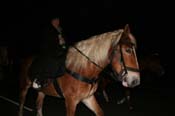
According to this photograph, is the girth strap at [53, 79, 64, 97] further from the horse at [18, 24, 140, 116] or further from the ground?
the ground

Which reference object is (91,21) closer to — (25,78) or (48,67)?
(25,78)

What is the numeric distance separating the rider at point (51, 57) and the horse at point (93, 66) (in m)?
0.15

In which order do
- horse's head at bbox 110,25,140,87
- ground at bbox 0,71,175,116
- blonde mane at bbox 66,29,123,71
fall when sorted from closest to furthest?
1. horse's head at bbox 110,25,140,87
2. blonde mane at bbox 66,29,123,71
3. ground at bbox 0,71,175,116

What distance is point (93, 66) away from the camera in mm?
8859

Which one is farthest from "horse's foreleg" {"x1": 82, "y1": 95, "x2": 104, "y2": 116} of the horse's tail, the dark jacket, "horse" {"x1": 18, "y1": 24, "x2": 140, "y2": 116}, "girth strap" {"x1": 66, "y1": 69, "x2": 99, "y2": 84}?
the horse's tail

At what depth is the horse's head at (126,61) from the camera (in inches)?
316

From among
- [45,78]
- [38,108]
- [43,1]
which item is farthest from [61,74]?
[43,1]

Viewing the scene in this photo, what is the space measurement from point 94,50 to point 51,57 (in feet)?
3.86

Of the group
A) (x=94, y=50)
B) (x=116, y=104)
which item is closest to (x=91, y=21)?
(x=116, y=104)

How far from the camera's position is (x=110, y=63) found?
28.0 feet

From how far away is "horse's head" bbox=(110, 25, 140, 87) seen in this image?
802 centimetres

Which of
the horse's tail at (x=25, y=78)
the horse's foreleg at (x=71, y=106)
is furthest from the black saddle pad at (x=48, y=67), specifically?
the horse's tail at (x=25, y=78)

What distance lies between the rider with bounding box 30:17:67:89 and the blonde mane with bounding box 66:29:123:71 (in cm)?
22

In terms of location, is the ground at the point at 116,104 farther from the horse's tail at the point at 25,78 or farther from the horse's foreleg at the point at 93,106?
the horse's foreleg at the point at 93,106
